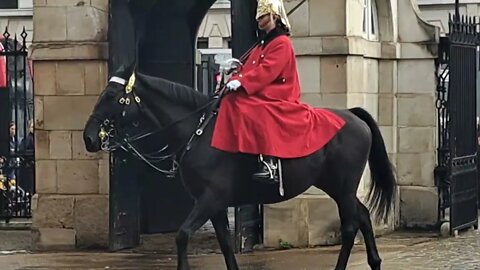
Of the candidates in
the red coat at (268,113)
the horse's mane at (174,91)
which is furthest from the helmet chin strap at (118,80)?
the red coat at (268,113)

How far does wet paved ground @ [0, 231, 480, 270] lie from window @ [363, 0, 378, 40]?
Answer: 2859 millimetres

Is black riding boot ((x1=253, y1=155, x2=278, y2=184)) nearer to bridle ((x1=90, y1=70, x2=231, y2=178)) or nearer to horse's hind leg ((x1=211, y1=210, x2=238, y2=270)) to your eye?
horse's hind leg ((x1=211, y1=210, x2=238, y2=270))

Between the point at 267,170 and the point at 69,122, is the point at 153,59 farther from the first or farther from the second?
the point at 267,170

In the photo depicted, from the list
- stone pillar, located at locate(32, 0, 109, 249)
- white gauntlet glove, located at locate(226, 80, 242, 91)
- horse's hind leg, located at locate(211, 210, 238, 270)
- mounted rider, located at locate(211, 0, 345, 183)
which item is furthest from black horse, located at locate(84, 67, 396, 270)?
stone pillar, located at locate(32, 0, 109, 249)

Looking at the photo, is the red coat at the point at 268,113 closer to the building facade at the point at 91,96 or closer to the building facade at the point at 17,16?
the building facade at the point at 91,96

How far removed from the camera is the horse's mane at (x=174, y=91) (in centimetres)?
941

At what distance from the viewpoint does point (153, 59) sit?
14031mm

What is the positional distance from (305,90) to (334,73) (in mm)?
396

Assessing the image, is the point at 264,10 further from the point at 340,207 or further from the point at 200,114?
Result: the point at 340,207

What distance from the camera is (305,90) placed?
1259 cm

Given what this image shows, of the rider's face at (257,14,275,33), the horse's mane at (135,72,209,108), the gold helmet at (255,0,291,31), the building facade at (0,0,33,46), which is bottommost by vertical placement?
the horse's mane at (135,72,209,108)

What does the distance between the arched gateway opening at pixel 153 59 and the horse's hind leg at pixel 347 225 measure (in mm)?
2902

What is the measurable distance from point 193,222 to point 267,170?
2.81ft

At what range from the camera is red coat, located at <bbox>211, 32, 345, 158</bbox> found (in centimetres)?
921
